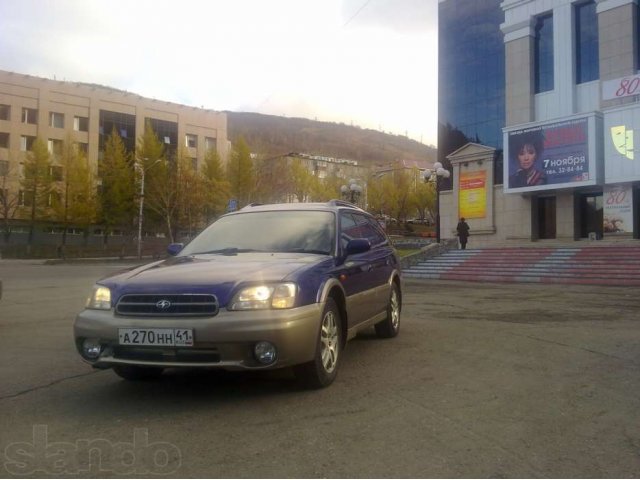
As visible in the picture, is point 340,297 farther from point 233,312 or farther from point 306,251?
point 233,312

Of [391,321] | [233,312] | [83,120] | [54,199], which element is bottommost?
[391,321]

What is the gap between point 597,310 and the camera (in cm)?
1067

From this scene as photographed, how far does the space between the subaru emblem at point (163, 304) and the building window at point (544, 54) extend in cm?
3219

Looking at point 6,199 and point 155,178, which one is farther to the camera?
point 155,178

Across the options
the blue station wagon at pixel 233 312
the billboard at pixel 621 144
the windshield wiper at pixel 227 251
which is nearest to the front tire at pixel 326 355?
the blue station wagon at pixel 233 312

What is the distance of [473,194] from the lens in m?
35.8

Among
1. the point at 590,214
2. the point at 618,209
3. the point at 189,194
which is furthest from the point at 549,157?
the point at 189,194

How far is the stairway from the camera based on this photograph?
18.7 metres

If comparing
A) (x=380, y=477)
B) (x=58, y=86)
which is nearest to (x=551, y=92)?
(x=380, y=477)

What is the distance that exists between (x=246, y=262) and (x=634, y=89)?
2761 cm

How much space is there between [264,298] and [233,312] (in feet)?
0.82

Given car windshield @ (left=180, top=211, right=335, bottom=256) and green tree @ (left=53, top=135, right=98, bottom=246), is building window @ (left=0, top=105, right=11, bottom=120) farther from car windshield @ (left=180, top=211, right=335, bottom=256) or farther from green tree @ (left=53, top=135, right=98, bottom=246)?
car windshield @ (left=180, top=211, right=335, bottom=256)

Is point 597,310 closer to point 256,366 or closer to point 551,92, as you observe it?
point 256,366

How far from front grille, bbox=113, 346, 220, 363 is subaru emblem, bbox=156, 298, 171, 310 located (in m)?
0.30
